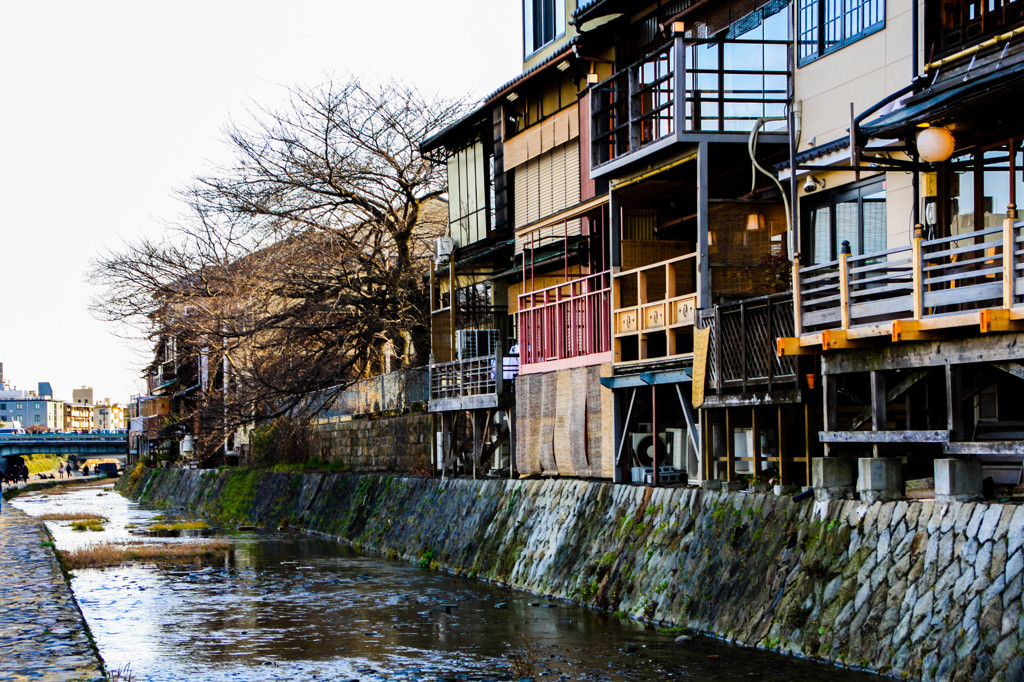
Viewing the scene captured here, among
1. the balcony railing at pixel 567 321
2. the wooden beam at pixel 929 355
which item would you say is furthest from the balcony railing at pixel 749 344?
the balcony railing at pixel 567 321

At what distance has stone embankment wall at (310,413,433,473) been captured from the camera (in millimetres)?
37406

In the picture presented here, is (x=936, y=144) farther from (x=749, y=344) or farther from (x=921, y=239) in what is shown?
(x=749, y=344)

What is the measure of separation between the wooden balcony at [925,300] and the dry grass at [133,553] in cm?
2092

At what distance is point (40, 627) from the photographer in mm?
18125

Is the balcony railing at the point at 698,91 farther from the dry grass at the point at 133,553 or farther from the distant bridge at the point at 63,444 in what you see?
the distant bridge at the point at 63,444

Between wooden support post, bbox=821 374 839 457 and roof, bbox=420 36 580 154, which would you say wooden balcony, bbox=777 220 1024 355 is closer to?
wooden support post, bbox=821 374 839 457

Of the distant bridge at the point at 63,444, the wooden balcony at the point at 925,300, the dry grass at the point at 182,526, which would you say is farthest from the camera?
the distant bridge at the point at 63,444

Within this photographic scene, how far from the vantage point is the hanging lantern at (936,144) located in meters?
15.5

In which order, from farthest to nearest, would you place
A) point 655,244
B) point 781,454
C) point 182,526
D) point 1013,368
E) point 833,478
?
point 182,526 → point 655,244 → point 781,454 → point 833,478 → point 1013,368

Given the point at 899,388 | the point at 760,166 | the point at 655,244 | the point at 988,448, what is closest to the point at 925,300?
the point at 899,388

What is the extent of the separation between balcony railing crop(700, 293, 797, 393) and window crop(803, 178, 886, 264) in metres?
1.75

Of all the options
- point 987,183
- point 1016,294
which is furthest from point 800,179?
point 1016,294

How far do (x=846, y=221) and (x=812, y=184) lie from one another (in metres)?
0.83

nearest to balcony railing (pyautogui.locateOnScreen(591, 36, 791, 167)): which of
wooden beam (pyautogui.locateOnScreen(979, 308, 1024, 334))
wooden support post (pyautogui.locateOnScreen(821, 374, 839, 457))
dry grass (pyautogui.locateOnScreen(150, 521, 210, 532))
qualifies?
wooden support post (pyautogui.locateOnScreen(821, 374, 839, 457))
